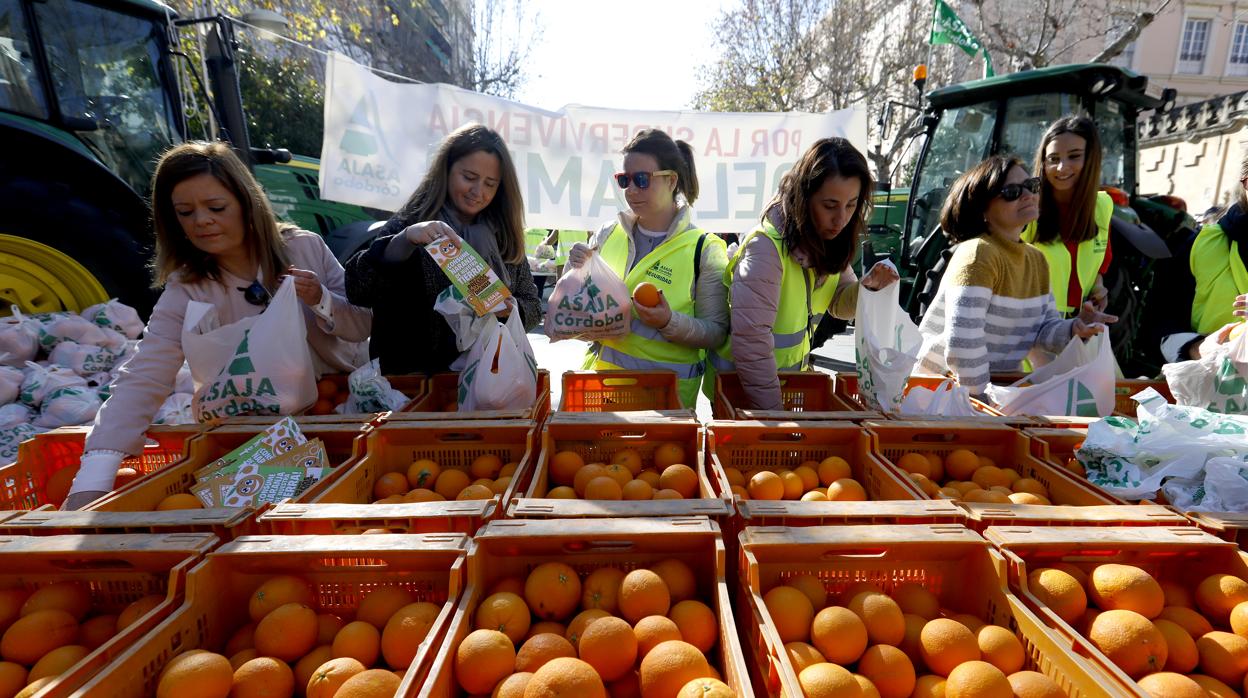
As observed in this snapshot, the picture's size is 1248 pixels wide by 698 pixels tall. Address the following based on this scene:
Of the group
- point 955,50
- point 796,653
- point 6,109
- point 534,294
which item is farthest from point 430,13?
point 796,653

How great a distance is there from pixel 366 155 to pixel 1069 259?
5452 mm

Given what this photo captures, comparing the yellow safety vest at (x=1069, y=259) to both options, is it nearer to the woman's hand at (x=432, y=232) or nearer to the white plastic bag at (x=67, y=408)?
the woman's hand at (x=432, y=232)

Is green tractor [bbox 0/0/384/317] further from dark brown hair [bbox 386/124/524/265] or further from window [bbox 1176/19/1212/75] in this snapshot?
window [bbox 1176/19/1212/75]

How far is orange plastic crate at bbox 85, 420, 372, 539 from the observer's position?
139 centimetres

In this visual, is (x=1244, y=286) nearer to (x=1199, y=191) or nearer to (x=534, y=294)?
(x=534, y=294)

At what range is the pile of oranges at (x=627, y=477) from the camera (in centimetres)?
172

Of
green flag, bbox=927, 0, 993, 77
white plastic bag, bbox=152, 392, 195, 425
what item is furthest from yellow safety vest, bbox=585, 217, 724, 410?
green flag, bbox=927, 0, 993, 77

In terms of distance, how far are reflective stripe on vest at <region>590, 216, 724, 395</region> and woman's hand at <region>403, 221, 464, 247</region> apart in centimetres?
87

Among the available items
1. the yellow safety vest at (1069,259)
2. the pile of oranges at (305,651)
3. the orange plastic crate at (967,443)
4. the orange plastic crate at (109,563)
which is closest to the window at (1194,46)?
the yellow safety vest at (1069,259)

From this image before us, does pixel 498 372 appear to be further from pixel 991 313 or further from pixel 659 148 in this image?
pixel 991 313

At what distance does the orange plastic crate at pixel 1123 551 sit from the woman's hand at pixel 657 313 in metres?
1.40

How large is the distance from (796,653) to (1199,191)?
19187 millimetres

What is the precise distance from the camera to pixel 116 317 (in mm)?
4395

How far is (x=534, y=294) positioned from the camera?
287 cm
